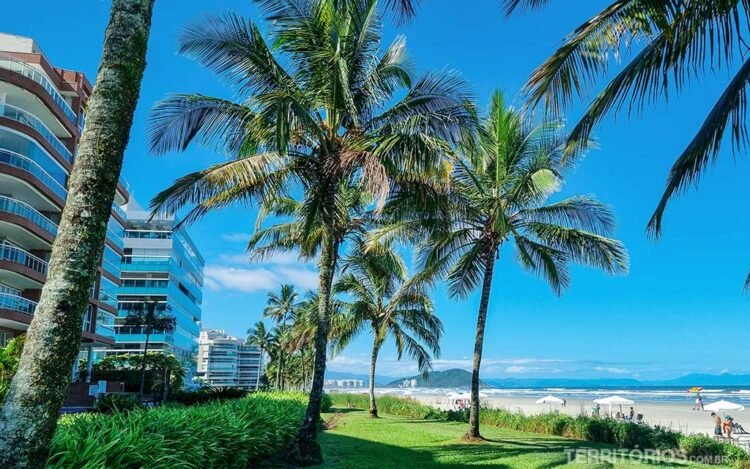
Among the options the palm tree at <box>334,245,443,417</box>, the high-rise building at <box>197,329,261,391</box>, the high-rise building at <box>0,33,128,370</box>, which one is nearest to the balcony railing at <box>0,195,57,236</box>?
the high-rise building at <box>0,33,128,370</box>

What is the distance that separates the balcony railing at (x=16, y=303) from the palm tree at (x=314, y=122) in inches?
920

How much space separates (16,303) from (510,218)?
2688cm

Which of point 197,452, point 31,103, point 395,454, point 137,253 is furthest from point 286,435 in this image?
point 137,253

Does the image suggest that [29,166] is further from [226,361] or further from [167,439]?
[226,361]

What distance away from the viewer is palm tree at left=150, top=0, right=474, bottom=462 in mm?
11055

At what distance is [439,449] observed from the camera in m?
14.4

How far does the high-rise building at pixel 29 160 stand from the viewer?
1201 inches

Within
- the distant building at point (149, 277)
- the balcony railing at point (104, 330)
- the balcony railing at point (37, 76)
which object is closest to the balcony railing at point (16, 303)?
the balcony railing at point (104, 330)

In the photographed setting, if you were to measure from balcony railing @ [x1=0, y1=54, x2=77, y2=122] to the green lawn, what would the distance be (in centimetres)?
2663

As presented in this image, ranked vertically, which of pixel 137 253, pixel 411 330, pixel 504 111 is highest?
pixel 137 253

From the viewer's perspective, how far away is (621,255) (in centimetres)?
1581

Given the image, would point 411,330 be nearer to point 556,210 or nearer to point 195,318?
point 556,210

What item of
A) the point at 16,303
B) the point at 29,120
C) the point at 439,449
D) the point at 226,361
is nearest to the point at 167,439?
the point at 439,449

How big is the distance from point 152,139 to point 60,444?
7.20 metres
